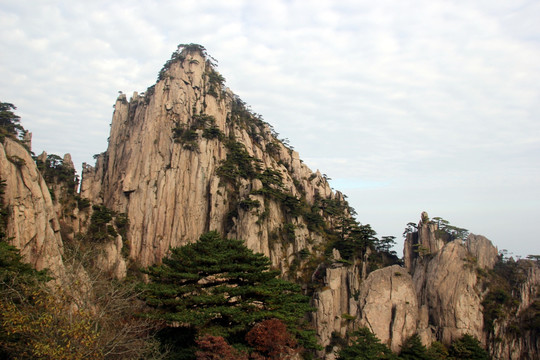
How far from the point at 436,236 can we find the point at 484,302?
25.7ft

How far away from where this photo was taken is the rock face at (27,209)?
29.9m

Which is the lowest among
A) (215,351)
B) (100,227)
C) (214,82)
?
(215,351)

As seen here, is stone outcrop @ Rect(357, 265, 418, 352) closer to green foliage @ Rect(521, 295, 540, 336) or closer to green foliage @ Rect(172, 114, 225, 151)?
green foliage @ Rect(521, 295, 540, 336)

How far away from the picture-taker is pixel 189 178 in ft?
150

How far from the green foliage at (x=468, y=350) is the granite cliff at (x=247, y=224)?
5.54 ft

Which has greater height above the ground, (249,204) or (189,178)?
(189,178)

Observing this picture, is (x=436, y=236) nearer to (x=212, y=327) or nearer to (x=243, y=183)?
(x=243, y=183)

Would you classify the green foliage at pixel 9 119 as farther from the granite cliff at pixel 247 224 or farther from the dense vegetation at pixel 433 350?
the dense vegetation at pixel 433 350

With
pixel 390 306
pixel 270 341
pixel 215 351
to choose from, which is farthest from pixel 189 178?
pixel 215 351

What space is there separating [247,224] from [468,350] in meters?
24.3

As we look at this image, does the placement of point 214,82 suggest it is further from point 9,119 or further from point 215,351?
point 215,351

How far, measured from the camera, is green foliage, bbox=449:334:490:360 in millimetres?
30984

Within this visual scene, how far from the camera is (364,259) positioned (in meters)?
42.1

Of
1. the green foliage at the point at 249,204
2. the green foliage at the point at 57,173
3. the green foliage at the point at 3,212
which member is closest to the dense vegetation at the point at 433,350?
the green foliage at the point at 249,204
